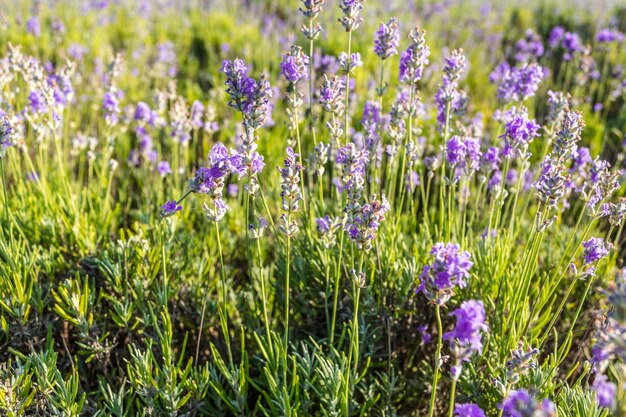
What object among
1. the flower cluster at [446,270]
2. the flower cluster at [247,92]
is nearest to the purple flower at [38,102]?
the flower cluster at [247,92]

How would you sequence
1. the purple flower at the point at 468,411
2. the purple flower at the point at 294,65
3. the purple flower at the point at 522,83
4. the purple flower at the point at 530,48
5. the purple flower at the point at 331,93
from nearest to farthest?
1. the purple flower at the point at 468,411
2. the purple flower at the point at 294,65
3. the purple flower at the point at 331,93
4. the purple flower at the point at 522,83
5. the purple flower at the point at 530,48

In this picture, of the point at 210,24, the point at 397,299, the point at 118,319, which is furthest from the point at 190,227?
the point at 210,24

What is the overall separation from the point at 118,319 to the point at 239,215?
1.13 m

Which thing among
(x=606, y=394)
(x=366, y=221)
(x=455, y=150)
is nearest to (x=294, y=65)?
(x=366, y=221)

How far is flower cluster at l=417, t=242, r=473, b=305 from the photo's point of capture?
4.33 feet

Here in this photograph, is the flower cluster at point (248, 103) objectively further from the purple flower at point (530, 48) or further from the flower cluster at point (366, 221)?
the purple flower at point (530, 48)

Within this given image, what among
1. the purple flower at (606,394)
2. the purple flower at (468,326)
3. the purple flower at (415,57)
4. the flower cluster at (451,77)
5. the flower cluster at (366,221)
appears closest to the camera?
the purple flower at (606,394)

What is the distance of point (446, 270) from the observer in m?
1.32

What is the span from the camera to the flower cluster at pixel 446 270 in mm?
1318

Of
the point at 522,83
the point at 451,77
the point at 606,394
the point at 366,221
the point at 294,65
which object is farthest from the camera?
the point at 522,83

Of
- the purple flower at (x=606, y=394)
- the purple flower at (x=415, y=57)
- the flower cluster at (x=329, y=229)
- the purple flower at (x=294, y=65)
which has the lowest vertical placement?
the purple flower at (x=606, y=394)

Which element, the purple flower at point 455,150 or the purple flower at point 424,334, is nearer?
the purple flower at point 455,150

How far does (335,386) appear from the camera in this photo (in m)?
1.78

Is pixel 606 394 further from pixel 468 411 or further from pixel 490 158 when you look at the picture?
pixel 490 158
